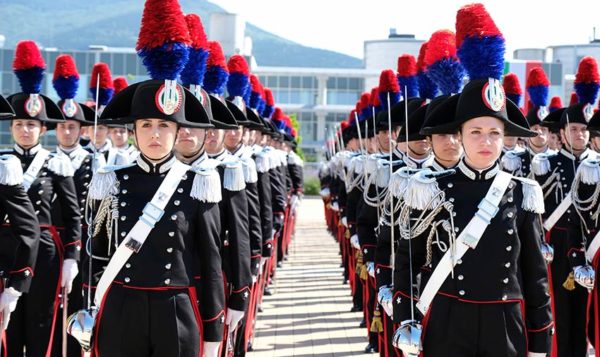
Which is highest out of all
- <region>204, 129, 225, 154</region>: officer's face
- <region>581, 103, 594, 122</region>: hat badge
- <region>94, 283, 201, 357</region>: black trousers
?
<region>581, 103, 594, 122</region>: hat badge

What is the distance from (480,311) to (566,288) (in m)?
3.89

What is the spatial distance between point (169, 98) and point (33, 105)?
136 inches

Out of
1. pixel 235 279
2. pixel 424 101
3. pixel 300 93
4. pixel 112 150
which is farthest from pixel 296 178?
pixel 300 93

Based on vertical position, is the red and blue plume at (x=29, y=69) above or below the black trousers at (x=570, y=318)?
above

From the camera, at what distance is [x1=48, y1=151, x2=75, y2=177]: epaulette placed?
820cm

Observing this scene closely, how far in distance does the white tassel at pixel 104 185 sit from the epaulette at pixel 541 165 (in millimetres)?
5118

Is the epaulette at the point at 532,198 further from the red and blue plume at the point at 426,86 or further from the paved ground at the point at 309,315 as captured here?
the paved ground at the point at 309,315

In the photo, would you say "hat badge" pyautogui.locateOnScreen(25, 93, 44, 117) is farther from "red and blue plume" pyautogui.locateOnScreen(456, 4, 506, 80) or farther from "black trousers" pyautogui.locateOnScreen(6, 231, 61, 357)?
"red and blue plume" pyautogui.locateOnScreen(456, 4, 506, 80)

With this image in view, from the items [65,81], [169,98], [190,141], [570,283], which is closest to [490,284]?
[169,98]

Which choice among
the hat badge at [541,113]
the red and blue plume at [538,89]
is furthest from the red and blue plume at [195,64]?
the red and blue plume at [538,89]

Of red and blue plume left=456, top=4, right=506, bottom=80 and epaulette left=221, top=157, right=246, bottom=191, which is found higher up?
red and blue plume left=456, top=4, right=506, bottom=80

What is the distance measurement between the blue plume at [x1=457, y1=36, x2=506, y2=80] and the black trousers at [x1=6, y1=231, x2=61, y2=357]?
157 inches

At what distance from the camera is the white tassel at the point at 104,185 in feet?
17.9

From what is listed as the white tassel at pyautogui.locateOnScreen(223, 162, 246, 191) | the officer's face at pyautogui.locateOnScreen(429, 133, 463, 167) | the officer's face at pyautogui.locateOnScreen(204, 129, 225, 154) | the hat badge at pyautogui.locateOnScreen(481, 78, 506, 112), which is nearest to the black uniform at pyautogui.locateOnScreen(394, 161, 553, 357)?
the hat badge at pyautogui.locateOnScreen(481, 78, 506, 112)
